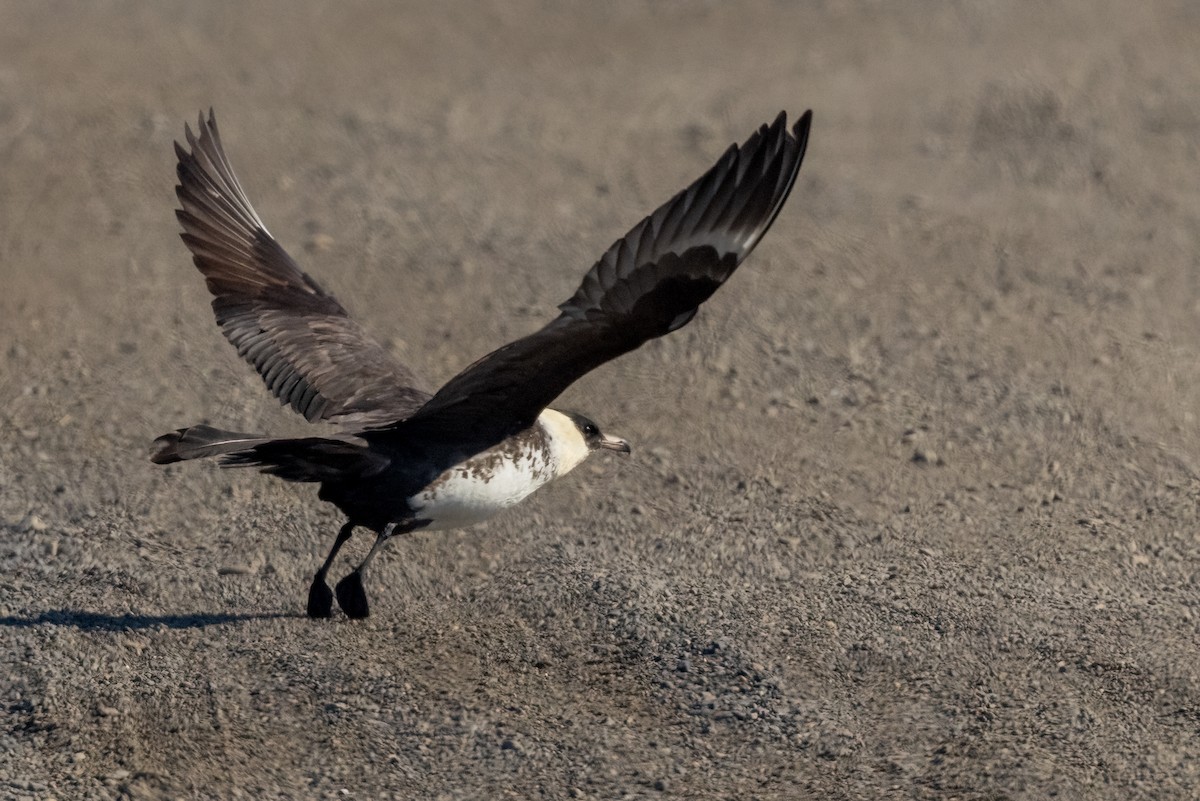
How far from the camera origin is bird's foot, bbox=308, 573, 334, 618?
5609 mm

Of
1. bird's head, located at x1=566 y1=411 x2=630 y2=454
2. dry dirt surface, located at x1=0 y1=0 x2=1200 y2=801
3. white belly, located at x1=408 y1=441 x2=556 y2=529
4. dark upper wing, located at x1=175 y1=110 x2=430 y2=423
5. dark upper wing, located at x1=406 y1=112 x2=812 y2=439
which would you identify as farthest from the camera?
bird's head, located at x1=566 y1=411 x2=630 y2=454

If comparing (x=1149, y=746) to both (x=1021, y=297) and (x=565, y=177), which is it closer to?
(x=1021, y=297)

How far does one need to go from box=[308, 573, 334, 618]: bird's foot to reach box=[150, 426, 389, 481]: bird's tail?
0.42 m

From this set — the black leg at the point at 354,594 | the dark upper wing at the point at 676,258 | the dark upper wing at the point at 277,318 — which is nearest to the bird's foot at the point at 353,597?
the black leg at the point at 354,594

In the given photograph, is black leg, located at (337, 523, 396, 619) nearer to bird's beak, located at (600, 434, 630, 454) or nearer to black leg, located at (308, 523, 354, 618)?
black leg, located at (308, 523, 354, 618)

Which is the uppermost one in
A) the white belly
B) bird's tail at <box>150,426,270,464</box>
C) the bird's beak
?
the bird's beak

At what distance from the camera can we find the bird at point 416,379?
16.0ft

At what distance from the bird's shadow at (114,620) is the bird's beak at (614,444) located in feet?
4.84

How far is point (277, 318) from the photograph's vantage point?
249 inches

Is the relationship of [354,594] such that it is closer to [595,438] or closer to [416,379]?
[416,379]

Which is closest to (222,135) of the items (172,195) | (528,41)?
(172,195)

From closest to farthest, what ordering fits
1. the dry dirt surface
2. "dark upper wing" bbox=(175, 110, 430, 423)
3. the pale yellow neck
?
the dry dirt surface, the pale yellow neck, "dark upper wing" bbox=(175, 110, 430, 423)

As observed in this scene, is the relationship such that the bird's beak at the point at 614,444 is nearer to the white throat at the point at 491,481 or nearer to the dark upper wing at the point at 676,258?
the white throat at the point at 491,481

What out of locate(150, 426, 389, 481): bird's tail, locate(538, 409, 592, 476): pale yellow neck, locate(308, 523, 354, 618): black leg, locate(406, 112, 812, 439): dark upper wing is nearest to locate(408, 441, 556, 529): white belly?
locate(538, 409, 592, 476): pale yellow neck
